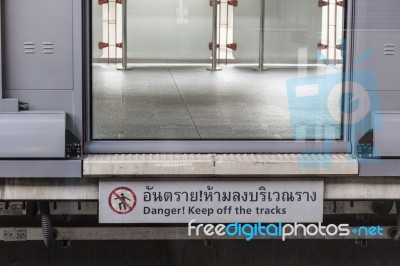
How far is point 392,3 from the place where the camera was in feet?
20.8

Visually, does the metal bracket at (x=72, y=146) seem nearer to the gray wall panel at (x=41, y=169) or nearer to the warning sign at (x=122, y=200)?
the gray wall panel at (x=41, y=169)

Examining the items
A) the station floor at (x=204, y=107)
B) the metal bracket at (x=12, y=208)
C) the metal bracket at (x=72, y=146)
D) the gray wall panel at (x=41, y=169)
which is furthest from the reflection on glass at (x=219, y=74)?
the metal bracket at (x=12, y=208)

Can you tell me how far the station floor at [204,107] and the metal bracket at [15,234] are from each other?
0.89m

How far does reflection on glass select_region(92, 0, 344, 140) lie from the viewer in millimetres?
6645

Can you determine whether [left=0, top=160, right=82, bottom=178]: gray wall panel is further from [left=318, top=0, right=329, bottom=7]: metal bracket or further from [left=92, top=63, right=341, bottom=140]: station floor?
[left=318, top=0, right=329, bottom=7]: metal bracket

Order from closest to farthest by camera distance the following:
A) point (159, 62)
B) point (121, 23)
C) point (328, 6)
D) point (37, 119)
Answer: point (37, 119) < point (328, 6) < point (121, 23) < point (159, 62)

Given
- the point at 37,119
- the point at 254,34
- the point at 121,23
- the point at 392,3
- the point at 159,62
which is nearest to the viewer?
the point at 37,119

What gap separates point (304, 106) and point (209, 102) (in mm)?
1499

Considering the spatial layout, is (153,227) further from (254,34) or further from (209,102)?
(254,34)

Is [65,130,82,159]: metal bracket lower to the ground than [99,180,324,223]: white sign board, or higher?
higher

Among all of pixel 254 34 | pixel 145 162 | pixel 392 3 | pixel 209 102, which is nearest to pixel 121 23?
pixel 209 102

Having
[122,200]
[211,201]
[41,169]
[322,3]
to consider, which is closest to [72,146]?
[41,169]

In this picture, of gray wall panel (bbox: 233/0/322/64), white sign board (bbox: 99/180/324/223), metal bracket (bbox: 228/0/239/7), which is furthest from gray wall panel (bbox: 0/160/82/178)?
metal bracket (bbox: 228/0/239/7)

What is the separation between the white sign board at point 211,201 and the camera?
20.1ft
